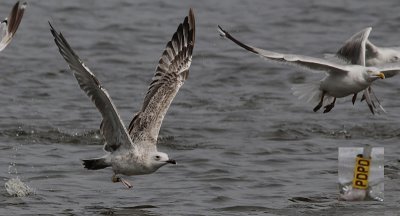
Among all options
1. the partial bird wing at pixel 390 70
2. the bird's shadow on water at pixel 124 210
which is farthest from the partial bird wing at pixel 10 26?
the partial bird wing at pixel 390 70

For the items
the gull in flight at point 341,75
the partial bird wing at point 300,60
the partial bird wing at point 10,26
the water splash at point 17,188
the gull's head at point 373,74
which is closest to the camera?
the water splash at point 17,188

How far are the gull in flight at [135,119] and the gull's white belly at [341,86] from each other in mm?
1618

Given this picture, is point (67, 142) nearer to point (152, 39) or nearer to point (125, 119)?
point (125, 119)

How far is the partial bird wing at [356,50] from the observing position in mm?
12547

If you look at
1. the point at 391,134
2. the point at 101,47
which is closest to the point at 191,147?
the point at 391,134

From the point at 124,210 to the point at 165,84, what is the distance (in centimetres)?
157

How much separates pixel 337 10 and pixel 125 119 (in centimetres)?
954

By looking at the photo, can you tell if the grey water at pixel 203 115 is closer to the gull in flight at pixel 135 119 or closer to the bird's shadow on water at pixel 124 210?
the bird's shadow on water at pixel 124 210

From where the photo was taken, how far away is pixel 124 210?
10078 mm

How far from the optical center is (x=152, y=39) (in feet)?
65.5

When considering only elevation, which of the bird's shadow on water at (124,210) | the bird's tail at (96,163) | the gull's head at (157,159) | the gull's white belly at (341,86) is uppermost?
the gull's white belly at (341,86)

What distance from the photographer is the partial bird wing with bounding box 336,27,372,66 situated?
1255cm

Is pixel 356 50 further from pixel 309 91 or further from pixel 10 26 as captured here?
pixel 10 26

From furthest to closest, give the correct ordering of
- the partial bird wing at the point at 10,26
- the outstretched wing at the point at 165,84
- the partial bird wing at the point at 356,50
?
the partial bird wing at the point at 356,50
the partial bird wing at the point at 10,26
the outstretched wing at the point at 165,84
